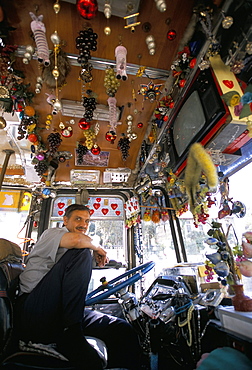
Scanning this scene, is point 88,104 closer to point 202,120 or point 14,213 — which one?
point 202,120

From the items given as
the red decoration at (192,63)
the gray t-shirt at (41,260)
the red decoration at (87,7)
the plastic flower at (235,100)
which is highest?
the red decoration at (87,7)

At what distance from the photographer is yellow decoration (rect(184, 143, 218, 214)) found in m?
1.52

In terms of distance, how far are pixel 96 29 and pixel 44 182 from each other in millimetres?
2894

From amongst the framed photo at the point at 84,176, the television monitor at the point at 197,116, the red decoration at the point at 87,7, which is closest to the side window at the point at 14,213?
the framed photo at the point at 84,176

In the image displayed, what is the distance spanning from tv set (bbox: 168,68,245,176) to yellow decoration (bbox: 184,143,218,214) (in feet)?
0.34

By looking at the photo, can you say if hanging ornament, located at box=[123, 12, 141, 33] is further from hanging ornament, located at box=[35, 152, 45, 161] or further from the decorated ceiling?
hanging ornament, located at box=[35, 152, 45, 161]

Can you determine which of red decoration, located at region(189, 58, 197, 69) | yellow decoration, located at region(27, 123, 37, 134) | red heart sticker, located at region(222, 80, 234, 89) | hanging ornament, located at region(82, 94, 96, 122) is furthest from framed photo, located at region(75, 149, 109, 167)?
red heart sticker, located at region(222, 80, 234, 89)

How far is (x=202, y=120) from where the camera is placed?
4.81 ft

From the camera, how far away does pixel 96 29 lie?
1525 millimetres

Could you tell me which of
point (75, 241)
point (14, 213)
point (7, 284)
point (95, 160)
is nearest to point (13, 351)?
point (7, 284)

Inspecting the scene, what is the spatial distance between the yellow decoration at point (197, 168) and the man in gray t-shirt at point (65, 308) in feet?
3.69

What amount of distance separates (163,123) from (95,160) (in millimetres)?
1628

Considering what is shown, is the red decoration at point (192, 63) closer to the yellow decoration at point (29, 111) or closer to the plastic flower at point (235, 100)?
the plastic flower at point (235, 100)

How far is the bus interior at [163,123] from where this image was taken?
1.14 m
